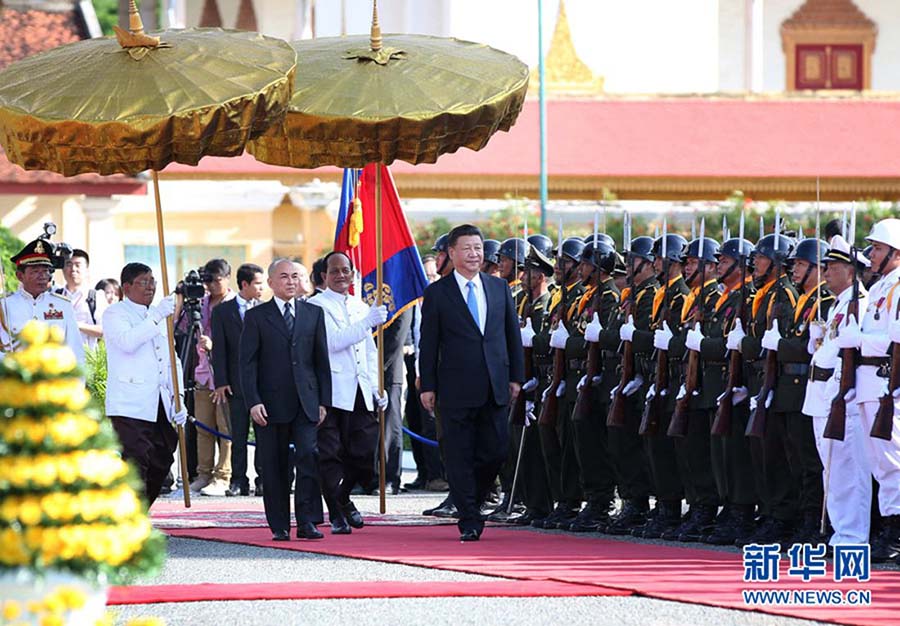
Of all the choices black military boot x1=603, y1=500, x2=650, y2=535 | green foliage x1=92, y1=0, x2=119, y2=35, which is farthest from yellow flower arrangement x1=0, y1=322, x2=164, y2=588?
green foliage x1=92, y1=0, x2=119, y2=35

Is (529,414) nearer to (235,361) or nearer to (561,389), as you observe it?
(561,389)

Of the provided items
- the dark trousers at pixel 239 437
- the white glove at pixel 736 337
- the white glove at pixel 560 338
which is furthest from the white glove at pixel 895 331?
the dark trousers at pixel 239 437

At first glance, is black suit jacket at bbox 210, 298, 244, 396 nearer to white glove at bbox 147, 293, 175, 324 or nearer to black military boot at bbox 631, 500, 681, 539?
white glove at bbox 147, 293, 175, 324

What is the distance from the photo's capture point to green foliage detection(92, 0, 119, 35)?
45247 millimetres

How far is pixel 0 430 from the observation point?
6832 mm

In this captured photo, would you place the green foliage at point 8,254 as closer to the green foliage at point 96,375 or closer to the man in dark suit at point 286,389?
the green foliage at point 96,375

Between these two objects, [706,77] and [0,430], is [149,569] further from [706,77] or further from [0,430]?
[706,77]

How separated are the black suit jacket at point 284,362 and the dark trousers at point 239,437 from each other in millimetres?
3139

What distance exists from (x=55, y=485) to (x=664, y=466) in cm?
613

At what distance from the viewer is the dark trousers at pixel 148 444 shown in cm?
1162

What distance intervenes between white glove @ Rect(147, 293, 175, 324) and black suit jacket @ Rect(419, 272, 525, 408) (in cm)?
149

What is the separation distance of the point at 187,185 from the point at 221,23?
7.39 metres

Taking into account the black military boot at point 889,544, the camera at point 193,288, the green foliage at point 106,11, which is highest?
the green foliage at point 106,11

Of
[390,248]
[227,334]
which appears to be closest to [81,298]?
[227,334]
